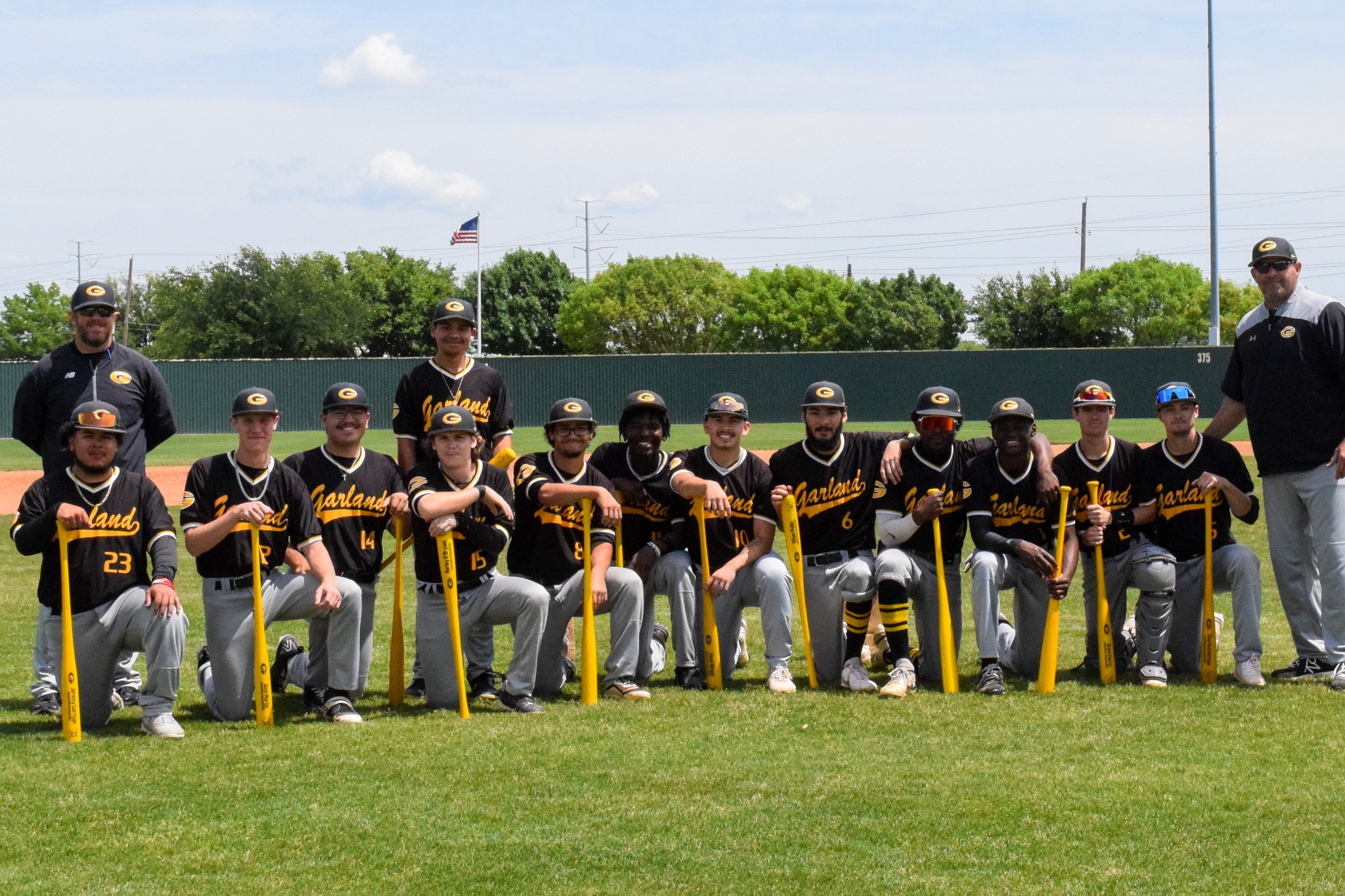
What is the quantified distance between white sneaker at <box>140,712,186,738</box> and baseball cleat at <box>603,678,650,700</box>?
80.6 inches

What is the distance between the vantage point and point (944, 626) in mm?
6930

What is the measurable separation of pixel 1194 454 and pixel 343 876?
16.6 feet

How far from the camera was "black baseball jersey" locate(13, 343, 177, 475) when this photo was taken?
676cm

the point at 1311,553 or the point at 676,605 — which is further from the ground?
the point at 1311,553

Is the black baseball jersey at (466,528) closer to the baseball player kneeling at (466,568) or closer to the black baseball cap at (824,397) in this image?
the baseball player kneeling at (466,568)

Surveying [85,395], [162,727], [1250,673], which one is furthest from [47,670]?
[1250,673]

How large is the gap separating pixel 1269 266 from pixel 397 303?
72127mm

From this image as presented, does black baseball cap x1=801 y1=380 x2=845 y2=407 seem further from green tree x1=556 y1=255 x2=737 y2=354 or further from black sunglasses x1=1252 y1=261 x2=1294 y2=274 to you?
green tree x1=556 y1=255 x2=737 y2=354

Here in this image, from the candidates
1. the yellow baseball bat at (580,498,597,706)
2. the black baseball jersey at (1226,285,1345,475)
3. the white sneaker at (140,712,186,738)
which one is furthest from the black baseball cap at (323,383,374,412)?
the black baseball jersey at (1226,285,1345,475)

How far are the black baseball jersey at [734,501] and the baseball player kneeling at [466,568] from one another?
3.49ft

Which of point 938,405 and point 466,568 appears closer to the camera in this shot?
point 466,568

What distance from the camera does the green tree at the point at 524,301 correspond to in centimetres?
7550

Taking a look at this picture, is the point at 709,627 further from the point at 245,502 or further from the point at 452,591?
the point at 245,502

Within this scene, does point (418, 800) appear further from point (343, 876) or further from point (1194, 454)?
point (1194, 454)
